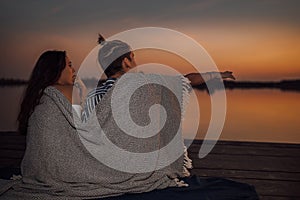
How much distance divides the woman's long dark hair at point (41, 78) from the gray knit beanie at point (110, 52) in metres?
0.31

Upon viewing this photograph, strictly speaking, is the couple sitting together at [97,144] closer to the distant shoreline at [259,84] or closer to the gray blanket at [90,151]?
the gray blanket at [90,151]

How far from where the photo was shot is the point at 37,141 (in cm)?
155

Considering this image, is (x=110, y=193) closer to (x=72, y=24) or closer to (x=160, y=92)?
(x=160, y=92)

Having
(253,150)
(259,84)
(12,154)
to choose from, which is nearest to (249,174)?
(253,150)

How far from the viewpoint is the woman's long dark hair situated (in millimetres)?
1607

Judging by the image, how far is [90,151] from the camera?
1.55 meters

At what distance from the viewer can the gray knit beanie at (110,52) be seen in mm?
1956

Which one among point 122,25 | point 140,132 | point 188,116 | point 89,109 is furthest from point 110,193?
point 122,25

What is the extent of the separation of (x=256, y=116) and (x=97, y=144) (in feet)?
6.27

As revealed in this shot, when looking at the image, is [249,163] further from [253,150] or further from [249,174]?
[253,150]

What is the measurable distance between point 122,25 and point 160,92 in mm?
1732

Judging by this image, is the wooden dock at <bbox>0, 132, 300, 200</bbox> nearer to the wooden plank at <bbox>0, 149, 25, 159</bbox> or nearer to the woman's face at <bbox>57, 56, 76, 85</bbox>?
the wooden plank at <bbox>0, 149, 25, 159</bbox>

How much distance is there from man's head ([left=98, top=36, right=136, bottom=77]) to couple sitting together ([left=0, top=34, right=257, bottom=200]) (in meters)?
0.29

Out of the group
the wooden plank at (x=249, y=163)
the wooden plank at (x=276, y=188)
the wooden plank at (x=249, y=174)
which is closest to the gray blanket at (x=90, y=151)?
the wooden plank at (x=276, y=188)
